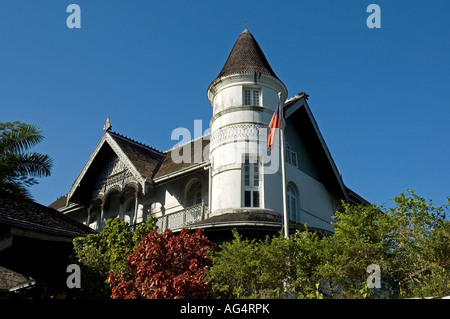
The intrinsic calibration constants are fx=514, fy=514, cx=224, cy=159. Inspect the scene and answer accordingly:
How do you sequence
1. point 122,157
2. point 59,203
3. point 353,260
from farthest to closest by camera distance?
point 59,203 → point 122,157 → point 353,260

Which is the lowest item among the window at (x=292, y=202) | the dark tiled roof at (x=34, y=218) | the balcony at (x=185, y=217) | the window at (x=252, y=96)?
the dark tiled roof at (x=34, y=218)

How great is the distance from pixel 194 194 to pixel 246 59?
21.0 ft

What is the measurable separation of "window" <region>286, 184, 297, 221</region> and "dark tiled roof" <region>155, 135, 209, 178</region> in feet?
12.8

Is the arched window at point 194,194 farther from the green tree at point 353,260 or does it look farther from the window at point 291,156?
the green tree at point 353,260

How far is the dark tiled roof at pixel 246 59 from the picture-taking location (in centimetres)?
2181

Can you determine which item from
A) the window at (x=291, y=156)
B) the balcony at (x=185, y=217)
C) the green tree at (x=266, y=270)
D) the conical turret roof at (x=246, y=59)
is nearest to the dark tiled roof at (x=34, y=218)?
the green tree at (x=266, y=270)

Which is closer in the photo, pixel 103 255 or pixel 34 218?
pixel 34 218

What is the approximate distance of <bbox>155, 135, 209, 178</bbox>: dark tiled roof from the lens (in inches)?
922

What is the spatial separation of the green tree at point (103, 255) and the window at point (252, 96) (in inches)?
320

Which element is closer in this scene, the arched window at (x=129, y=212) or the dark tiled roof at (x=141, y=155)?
the dark tiled roof at (x=141, y=155)

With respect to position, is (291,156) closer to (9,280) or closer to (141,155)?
(141,155)

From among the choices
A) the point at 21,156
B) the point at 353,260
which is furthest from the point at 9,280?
the point at 353,260

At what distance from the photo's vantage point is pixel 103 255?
1479 cm
